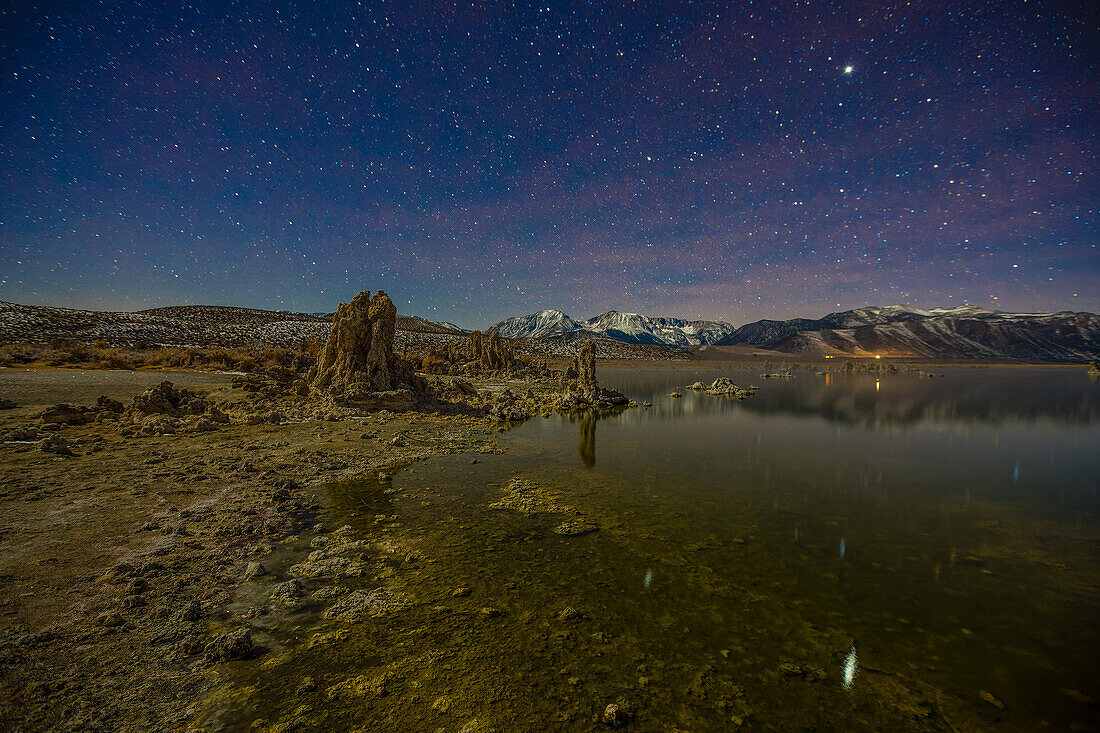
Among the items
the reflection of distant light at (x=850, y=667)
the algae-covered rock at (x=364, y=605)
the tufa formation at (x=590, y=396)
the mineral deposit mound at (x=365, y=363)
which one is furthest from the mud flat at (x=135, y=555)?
the tufa formation at (x=590, y=396)

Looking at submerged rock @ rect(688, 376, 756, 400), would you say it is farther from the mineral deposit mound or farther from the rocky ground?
the rocky ground

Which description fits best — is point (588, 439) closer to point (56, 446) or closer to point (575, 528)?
point (575, 528)

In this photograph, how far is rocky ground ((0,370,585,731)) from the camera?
507cm

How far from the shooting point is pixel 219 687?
17.2 ft

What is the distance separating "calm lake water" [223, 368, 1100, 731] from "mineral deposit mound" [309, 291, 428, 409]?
14044mm

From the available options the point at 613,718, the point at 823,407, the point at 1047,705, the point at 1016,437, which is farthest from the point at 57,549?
the point at 823,407

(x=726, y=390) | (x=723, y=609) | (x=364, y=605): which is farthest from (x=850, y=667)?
→ (x=726, y=390)

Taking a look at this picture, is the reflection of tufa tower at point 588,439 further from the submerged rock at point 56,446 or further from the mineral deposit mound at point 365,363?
the submerged rock at point 56,446

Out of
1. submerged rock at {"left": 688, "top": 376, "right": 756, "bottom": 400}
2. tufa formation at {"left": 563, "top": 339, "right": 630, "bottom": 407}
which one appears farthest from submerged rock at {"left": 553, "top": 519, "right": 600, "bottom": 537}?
submerged rock at {"left": 688, "top": 376, "right": 756, "bottom": 400}

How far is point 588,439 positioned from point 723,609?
645 inches

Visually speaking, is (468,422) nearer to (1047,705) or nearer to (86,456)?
(86,456)

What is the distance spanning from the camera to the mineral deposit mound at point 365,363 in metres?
28.3

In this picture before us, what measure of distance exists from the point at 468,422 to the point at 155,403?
54.2 feet

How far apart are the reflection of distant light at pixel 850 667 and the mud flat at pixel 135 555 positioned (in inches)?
333
